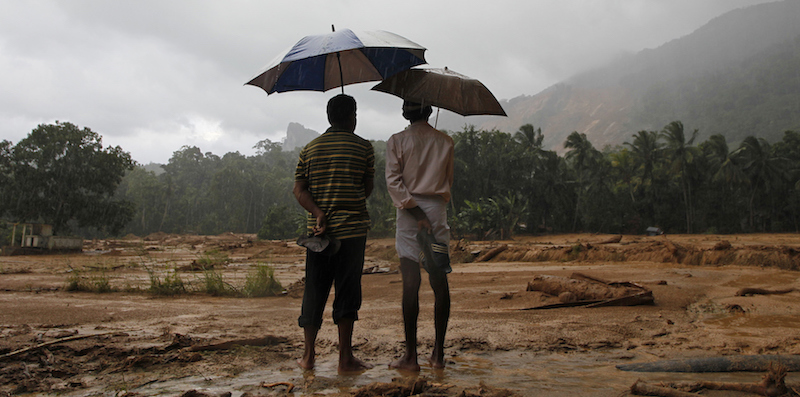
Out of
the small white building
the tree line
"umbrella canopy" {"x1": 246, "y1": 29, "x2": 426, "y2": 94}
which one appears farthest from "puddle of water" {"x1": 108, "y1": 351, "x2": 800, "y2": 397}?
the tree line

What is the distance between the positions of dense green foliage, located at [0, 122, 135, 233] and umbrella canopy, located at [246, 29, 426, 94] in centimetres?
2769

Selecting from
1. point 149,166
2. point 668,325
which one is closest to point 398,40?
point 668,325

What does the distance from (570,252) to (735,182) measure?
31.6 m

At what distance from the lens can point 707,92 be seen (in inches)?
4572

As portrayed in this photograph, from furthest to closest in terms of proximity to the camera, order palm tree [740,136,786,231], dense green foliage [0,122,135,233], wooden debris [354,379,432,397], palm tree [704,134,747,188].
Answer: palm tree [704,134,747,188] → palm tree [740,136,786,231] → dense green foliage [0,122,135,233] → wooden debris [354,379,432,397]

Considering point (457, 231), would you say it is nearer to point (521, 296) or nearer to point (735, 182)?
point (521, 296)

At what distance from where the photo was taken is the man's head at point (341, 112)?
2.78 m

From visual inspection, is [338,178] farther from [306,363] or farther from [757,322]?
[757,322]

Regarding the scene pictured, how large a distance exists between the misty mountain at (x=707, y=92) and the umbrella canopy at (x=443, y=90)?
8762cm

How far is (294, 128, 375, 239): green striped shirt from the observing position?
2600mm

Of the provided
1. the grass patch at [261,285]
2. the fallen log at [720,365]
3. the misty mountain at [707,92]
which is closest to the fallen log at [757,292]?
the fallen log at [720,365]

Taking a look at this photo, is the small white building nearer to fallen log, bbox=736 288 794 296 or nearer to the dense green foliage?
the dense green foliage

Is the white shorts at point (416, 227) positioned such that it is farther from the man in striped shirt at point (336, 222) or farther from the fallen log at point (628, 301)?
the fallen log at point (628, 301)

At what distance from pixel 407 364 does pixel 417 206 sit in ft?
2.83
